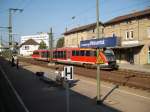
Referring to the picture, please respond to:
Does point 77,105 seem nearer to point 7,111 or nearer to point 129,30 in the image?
point 7,111

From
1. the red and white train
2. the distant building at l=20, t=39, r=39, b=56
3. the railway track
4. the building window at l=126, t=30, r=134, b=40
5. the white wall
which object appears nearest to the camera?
the railway track

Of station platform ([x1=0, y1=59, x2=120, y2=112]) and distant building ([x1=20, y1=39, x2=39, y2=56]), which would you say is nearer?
station platform ([x1=0, y1=59, x2=120, y2=112])

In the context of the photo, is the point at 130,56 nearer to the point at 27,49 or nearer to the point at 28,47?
the point at 28,47

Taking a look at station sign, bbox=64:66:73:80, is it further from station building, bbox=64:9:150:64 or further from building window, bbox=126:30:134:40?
building window, bbox=126:30:134:40

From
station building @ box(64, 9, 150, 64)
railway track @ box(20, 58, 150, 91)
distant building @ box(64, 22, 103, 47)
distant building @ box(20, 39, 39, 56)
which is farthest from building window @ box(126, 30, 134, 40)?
distant building @ box(20, 39, 39, 56)

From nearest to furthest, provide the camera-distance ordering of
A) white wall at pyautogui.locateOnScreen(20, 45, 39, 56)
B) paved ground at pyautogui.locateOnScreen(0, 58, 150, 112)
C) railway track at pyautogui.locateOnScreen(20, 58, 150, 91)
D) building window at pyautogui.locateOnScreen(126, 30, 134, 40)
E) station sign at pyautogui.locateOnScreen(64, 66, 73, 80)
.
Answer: station sign at pyautogui.locateOnScreen(64, 66, 73, 80)
paved ground at pyautogui.locateOnScreen(0, 58, 150, 112)
railway track at pyautogui.locateOnScreen(20, 58, 150, 91)
building window at pyautogui.locateOnScreen(126, 30, 134, 40)
white wall at pyautogui.locateOnScreen(20, 45, 39, 56)

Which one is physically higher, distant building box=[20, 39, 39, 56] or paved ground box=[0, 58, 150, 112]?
distant building box=[20, 39, 39, 56]

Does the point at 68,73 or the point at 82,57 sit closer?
the point at 68,73

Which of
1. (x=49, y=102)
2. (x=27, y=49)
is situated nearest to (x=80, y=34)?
(x=49, y=102)

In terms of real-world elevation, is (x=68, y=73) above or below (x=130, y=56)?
below

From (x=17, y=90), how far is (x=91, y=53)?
18775 millimetres

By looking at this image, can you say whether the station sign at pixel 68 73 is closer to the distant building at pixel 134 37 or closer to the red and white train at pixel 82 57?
the red and white train at pixel 82 57

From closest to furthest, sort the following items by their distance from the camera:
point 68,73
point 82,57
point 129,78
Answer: point 68,73
point 129,78
point 82,57

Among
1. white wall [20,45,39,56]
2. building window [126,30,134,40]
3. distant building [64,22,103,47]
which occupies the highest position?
distant building [64,22,103,47]
